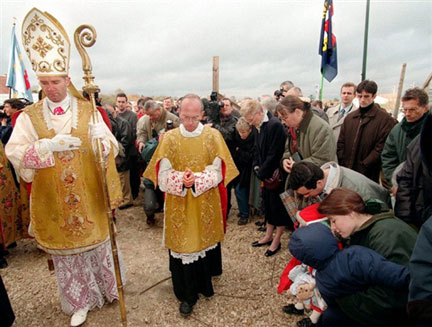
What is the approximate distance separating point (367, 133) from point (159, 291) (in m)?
3.39

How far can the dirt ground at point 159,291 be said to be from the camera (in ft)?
9.27

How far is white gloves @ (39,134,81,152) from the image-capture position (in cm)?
239

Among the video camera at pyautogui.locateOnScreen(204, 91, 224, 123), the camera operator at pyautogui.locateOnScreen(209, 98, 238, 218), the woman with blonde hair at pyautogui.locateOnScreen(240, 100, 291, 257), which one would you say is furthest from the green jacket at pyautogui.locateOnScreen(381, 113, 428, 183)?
the video camera at pyautogui.locateOnScreen(204, 91, 224, 123)

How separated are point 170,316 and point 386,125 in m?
3.58

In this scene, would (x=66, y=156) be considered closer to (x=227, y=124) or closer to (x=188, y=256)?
(x=188, y=256)

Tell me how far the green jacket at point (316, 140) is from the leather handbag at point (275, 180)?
47 centimetres

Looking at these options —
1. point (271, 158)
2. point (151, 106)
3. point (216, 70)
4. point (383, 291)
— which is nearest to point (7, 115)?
point (151, 106)

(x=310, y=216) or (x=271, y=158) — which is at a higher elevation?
(x=271, y=158)

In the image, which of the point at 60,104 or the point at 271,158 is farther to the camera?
the point at 271,158

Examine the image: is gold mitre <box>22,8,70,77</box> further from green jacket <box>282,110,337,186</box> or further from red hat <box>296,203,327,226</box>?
green jacket <box>282,110,337,186</box>

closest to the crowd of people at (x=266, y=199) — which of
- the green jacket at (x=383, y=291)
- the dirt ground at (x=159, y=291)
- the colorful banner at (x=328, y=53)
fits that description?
the green jacket at (x=383, y=291)

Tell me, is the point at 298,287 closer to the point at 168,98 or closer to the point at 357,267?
the point at 357,267

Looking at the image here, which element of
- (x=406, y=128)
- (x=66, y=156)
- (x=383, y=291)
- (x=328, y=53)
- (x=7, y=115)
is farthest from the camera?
(x=328, y=53)

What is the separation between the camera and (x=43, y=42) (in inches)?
94.5
